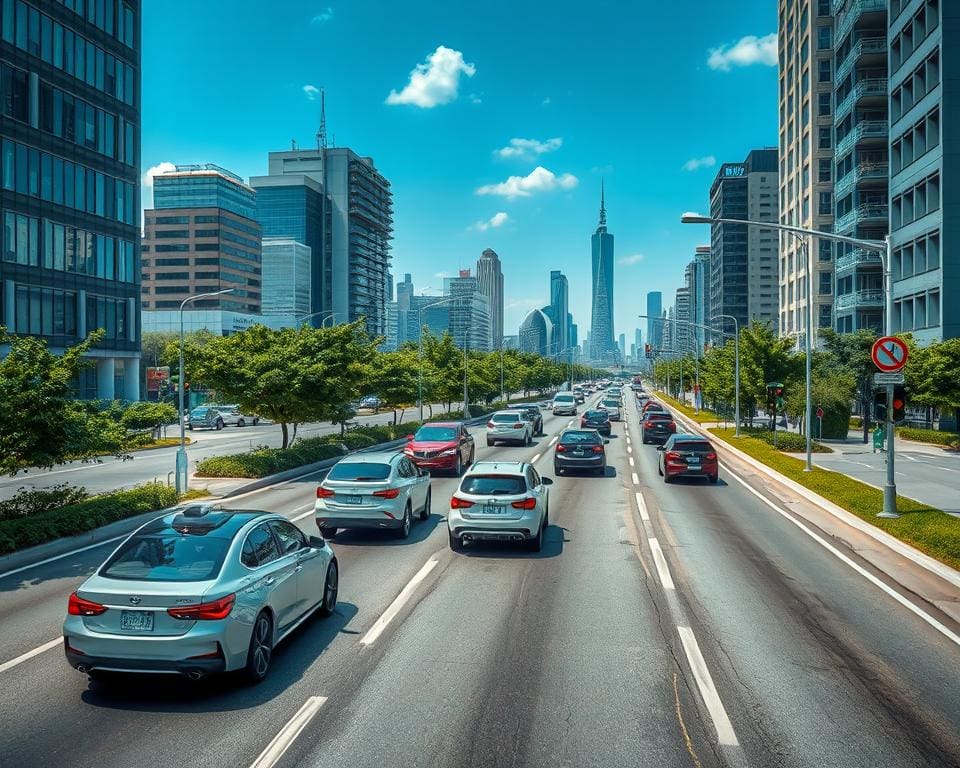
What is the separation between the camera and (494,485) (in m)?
14.8

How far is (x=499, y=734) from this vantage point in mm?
6812

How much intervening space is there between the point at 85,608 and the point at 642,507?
15442mm

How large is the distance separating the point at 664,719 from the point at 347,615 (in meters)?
4.88

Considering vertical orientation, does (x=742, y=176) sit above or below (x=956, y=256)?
above

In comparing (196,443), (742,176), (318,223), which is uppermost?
(742,176)

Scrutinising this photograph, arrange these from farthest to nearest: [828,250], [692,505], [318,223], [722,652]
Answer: [318,223], [828,250], [692,505], [722,652]

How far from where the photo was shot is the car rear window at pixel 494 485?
14.7 metres

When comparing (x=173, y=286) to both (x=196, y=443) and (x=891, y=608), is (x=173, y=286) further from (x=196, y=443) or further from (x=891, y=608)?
(x=891, y=608)

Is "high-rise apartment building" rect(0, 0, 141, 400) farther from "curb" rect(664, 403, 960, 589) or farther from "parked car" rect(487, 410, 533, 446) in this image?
"curb" rect(664, 403, 960, 589)

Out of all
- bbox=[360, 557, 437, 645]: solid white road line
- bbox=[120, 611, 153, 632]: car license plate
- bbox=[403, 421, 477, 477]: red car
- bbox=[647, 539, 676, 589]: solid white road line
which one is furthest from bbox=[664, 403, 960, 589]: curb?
bbox=[120, 611, 153, 632]: car license plate

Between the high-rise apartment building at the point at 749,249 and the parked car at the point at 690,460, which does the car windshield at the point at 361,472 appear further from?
the high-rise apartment building at the point at 749,249

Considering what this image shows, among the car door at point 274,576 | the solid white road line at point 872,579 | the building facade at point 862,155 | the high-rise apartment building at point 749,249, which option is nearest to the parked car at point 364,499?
the car door at point 274,576

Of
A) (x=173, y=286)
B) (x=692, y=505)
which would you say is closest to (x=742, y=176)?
(x=173, y=286)

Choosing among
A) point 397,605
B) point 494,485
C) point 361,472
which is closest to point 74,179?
point 361,472
